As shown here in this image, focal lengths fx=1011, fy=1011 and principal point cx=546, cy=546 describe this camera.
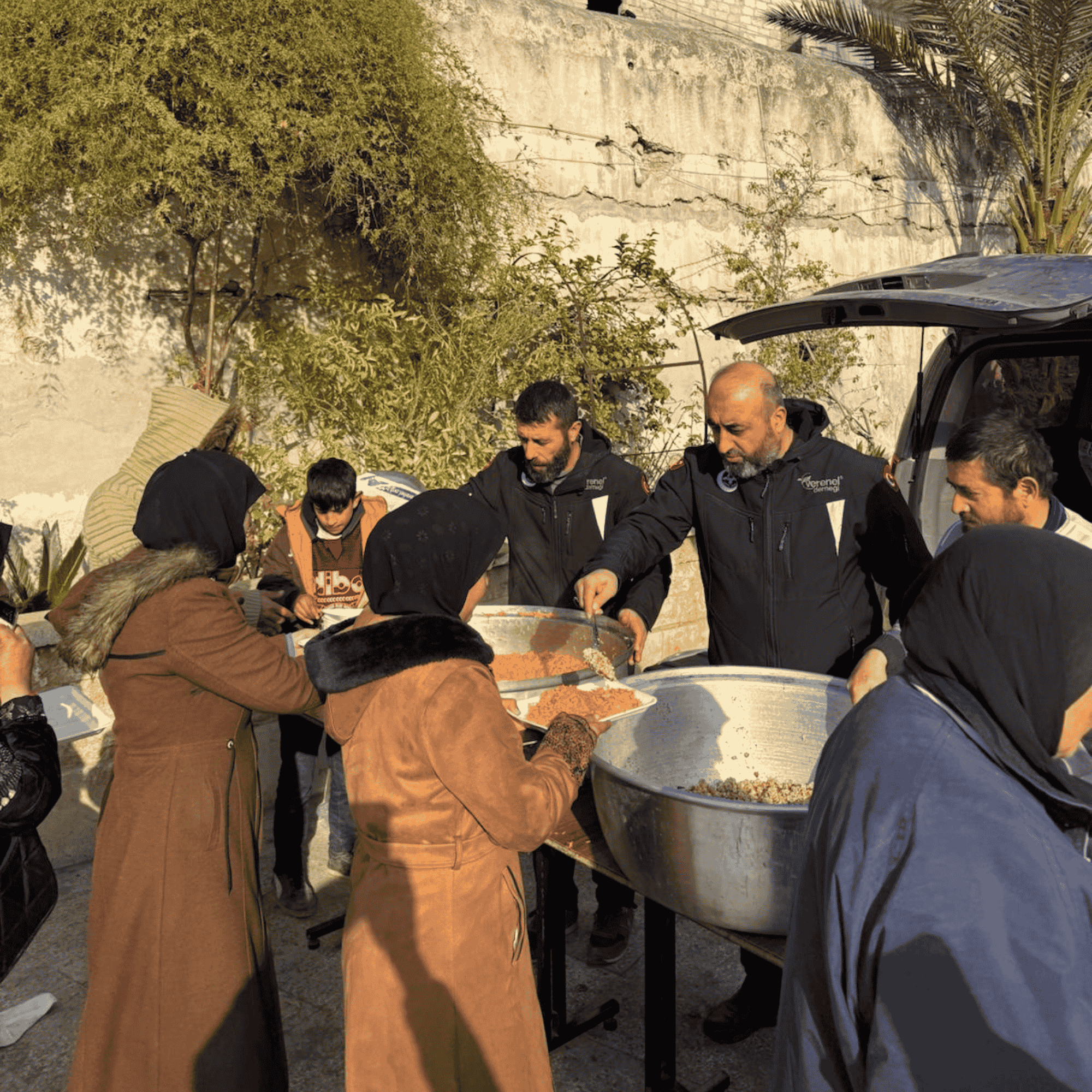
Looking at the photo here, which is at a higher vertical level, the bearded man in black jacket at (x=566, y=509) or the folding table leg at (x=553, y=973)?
the bearded man in black jacket at (x=566, y=509)

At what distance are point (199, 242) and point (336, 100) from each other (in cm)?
142

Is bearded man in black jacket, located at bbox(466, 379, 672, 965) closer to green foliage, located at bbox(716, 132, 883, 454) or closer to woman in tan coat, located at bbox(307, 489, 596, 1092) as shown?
woman in tan coat, located at bbox(307, 489, 596, 1092)

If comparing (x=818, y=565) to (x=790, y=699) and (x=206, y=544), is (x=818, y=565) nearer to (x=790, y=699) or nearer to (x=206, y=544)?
(x=790, y=699)

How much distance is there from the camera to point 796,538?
385 cm

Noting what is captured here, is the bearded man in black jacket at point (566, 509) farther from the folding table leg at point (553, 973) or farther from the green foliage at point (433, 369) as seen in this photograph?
the green foliage at point (433, 369)

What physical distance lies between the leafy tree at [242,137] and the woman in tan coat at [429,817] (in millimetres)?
4828

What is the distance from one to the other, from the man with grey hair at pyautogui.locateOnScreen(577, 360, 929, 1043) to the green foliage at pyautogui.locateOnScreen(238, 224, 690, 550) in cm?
348

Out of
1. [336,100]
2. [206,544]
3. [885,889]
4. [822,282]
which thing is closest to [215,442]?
[206,544]

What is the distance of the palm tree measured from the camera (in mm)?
12383

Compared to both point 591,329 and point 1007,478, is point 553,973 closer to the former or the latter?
A: point 1007,478

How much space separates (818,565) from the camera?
12.6 ft

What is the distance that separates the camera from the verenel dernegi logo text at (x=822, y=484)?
12.6 ft

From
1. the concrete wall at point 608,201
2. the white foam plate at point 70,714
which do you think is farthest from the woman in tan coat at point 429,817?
the concrete wall at point 608,201

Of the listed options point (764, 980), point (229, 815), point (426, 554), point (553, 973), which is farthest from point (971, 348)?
point (229, 815)
